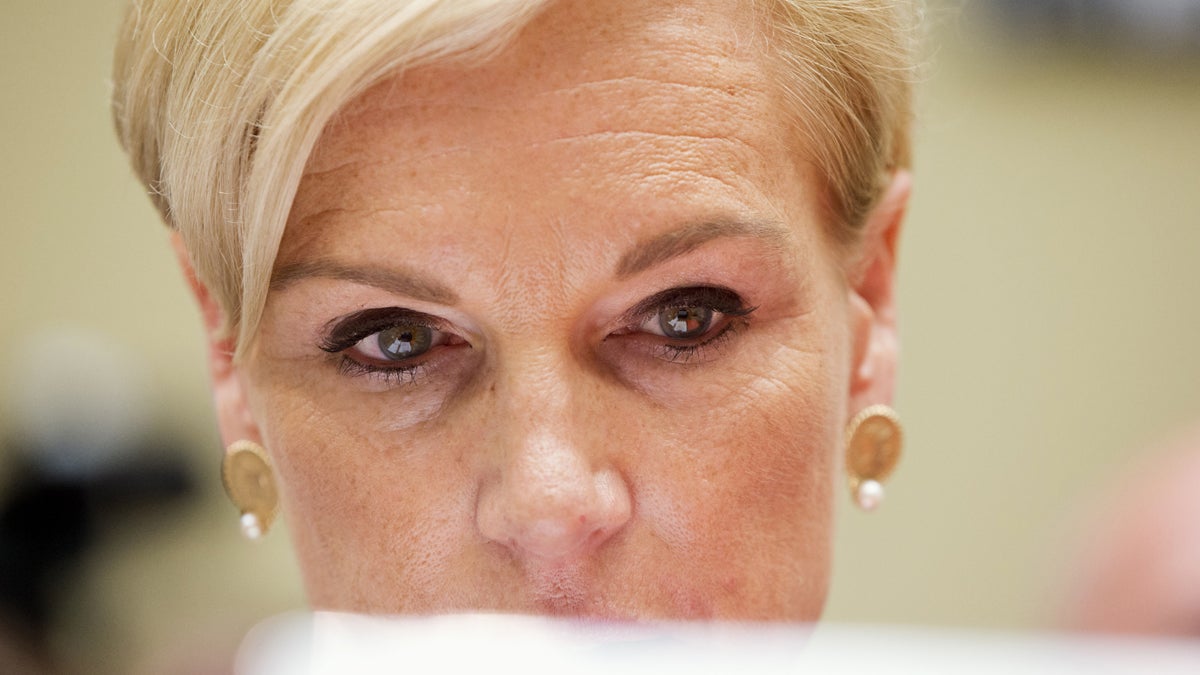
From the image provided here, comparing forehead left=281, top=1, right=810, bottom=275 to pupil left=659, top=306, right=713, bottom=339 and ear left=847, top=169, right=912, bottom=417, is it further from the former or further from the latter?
ear left=847, top=169, right=912, bottom=417

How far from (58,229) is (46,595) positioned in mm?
275

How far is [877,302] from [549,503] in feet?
1.21

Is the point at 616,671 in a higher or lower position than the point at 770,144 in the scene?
lower

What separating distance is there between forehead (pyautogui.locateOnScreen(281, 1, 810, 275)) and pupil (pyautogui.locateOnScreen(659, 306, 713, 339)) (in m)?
0.07

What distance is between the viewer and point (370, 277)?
786 millimetres

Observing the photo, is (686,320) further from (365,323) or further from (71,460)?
(71,460)

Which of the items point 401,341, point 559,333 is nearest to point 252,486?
point 401,341

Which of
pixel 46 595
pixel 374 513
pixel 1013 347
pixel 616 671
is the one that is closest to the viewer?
pixel 616 671

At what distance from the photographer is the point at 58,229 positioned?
93cm

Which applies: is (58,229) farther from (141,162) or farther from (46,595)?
(46,595)

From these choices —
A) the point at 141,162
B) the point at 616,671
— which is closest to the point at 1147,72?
the point at 616,671

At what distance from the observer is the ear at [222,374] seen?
91 cm

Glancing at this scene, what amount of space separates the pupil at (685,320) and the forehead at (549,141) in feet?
0.23

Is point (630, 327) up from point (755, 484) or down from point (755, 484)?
up
